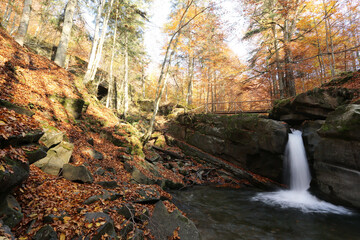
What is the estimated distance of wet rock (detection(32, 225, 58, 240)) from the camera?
8.43 ft

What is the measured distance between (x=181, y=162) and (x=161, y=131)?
5.59m

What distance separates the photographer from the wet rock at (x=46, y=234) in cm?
257

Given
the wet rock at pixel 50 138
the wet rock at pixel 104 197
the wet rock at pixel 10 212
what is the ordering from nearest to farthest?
the wet rock at pixel 10 212, the wet rock at pixel 104 197, the wet rock at pixel 50 138

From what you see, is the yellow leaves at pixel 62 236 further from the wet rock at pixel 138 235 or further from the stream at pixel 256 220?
the stream at pixel 256 220

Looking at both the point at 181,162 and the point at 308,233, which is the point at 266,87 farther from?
the point at 308,233

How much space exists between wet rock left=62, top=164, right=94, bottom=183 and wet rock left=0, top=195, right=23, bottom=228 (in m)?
1.90

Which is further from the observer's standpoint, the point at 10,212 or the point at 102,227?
the point at 102,227

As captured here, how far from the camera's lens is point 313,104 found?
10328mm

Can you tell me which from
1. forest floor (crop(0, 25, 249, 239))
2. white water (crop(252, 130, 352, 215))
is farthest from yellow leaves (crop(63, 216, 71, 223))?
white water (crop(252, 130, 352, 215))

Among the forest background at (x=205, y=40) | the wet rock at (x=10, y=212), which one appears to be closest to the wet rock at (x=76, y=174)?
the wet rock at (x=10, y=212)

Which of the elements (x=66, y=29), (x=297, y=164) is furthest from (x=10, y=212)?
(x=297, y=164)

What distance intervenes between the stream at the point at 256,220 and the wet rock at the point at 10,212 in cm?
483

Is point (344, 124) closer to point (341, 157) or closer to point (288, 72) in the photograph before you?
point (341, 157)

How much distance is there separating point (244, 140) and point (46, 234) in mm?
12545
